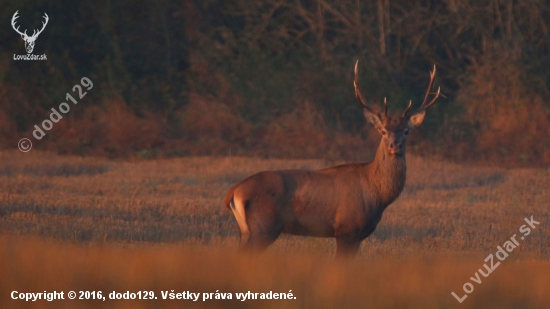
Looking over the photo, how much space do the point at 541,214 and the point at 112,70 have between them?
580 inches

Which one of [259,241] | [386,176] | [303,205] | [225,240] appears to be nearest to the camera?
[259,241]

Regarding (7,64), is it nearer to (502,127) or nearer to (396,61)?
(396,61)

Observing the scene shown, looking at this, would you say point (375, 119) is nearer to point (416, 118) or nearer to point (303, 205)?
point (416, 118)

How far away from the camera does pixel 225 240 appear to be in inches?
422

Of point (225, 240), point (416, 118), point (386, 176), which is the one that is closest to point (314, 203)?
point (386, 176)

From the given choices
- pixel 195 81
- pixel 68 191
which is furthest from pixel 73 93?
pixel 68 191

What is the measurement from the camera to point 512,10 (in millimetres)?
23375

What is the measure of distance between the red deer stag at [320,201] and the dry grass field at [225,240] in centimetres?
30

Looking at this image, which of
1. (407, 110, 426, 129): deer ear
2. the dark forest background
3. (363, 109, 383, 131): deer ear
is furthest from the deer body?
the dark forest background

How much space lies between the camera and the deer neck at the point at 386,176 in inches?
372

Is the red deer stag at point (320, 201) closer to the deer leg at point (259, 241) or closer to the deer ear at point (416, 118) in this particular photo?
the deer leg at point (259, 241)

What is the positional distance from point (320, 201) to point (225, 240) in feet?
6.39

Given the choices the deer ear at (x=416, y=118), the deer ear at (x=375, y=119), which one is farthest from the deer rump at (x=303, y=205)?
the deer ear at (x=416, y=118)

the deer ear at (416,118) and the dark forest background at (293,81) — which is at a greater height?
the dark forest background at (293,81)
